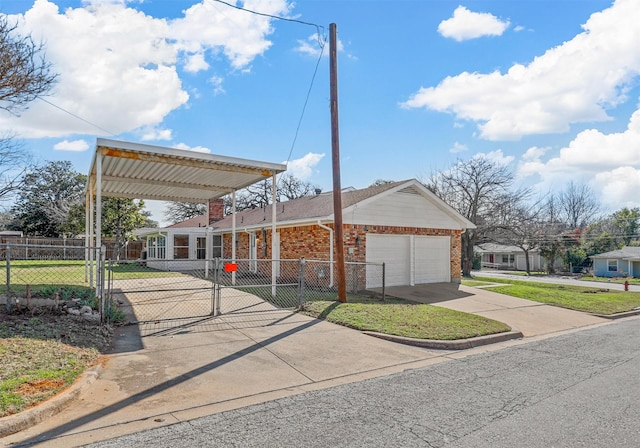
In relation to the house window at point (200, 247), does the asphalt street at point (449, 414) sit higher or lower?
lower

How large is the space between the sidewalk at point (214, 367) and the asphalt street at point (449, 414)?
0.35 m

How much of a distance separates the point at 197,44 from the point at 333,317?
7632mm

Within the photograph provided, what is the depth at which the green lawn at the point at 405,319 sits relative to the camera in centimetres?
824

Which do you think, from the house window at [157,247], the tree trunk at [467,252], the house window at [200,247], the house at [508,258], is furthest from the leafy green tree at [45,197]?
the house at [508,258]

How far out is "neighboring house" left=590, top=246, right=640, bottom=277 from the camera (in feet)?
126

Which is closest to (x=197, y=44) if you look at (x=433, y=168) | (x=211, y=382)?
(x=211, y=382)

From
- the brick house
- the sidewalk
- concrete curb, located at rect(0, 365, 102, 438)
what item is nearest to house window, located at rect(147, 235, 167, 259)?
the brick house

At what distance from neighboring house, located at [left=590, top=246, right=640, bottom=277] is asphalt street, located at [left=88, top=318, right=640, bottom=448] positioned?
130ft

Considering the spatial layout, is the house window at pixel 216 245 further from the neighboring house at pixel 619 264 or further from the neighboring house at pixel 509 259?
the neighboring house at pixel 619 264

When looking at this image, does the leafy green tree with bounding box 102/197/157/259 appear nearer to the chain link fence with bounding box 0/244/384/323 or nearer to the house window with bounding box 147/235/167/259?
the house window with bounding box 147/235/167/259

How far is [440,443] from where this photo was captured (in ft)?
12.1

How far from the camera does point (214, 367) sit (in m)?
5.80

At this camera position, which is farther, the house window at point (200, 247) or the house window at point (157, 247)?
the house window at point (157, 247)

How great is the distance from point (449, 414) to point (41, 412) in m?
4.06
